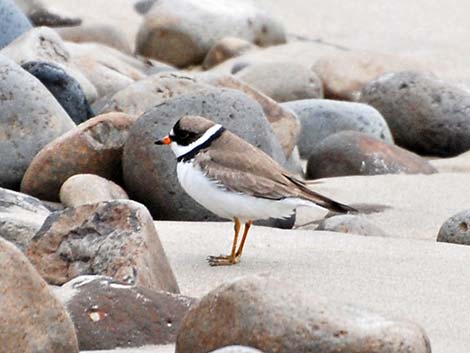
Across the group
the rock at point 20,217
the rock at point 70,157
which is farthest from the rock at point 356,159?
the rock at point 20,217

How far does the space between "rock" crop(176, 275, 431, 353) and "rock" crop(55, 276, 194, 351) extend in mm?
404

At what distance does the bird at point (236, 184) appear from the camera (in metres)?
5.94

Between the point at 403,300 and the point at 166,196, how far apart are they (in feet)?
8.25

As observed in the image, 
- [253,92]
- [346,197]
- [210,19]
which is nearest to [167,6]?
[210,19]

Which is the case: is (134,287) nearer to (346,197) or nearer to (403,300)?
(403,300)

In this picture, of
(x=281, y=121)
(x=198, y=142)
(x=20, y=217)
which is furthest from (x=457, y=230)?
(x=281, y=121)

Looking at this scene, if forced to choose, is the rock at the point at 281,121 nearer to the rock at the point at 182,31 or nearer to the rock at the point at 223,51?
the rock at the point at 223,51

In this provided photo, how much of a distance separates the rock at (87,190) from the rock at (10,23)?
4.59 metres

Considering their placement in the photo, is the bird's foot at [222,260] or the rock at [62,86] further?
the rock at [62,86]

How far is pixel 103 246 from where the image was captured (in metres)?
5.14

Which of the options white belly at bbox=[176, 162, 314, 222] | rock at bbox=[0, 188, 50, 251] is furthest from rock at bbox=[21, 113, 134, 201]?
white belly at bbox=[176, 162, 314, 222]

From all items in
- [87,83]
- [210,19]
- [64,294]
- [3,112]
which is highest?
[64,294]

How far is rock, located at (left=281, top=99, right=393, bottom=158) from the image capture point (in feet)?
33.7

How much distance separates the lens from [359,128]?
1026cm
